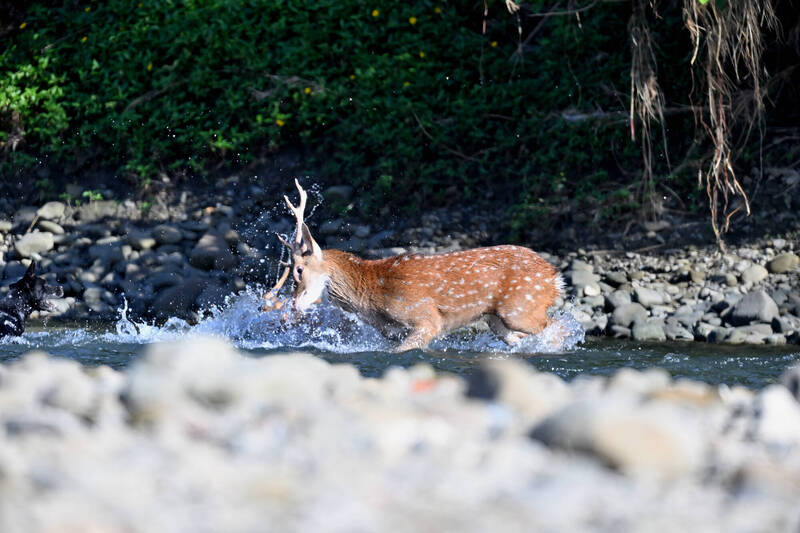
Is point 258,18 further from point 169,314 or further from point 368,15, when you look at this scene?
point 169,314

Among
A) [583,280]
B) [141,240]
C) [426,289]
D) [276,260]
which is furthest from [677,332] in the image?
[141,240]

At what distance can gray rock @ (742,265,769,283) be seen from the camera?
31.1 ft

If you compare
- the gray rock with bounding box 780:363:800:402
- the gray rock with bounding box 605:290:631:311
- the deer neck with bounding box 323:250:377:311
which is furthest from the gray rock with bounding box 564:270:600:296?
the gray rock with bounding box 780:363:800:402

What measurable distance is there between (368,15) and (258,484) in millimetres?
9987

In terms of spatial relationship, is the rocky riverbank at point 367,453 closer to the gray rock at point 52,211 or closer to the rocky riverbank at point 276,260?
the rocky riverbank at point 276,260

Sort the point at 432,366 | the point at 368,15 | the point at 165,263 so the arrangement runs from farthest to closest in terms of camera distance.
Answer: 1. the point at 368,15
2. the point at 165,263
3. the point at 432,366

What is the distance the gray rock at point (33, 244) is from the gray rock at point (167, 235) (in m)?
1.14

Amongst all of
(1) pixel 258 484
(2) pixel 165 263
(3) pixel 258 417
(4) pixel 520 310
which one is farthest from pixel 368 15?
(1) pixel 258 484

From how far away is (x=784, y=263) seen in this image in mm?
9539

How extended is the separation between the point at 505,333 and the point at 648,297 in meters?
1.74

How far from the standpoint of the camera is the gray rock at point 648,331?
8789 millimetres

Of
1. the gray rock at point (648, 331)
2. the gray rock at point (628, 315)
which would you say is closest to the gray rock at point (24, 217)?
the gray rock at point (628, 315)

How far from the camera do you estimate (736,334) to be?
8578mm

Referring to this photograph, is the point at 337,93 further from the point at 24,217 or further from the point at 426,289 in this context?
the point at 426,289
